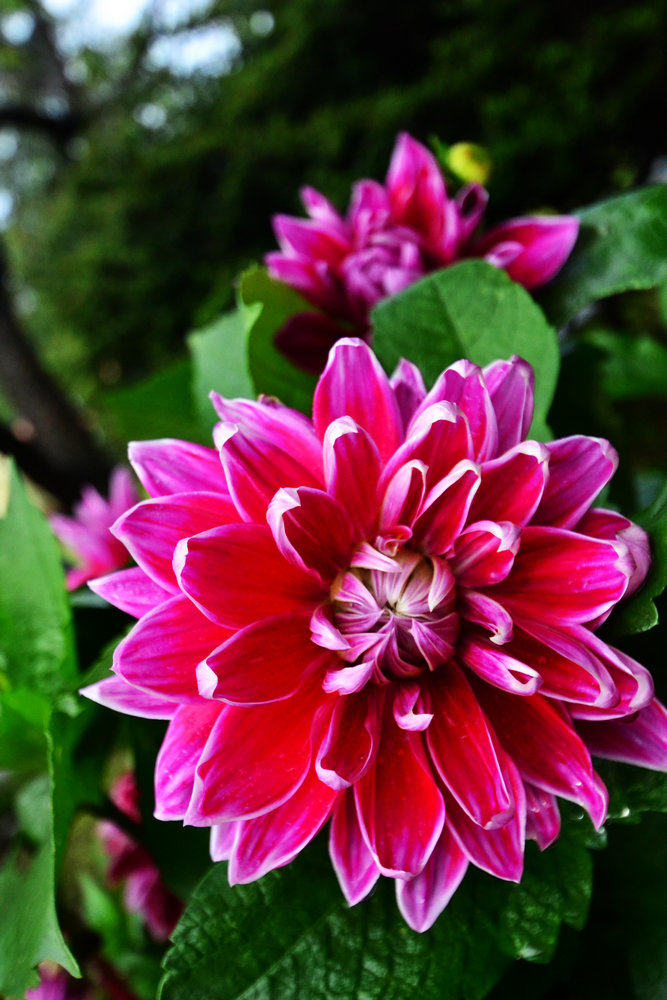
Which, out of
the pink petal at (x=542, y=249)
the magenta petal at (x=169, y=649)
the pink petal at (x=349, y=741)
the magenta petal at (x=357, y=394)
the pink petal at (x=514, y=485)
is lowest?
the pink petal at (x=349, y=741)

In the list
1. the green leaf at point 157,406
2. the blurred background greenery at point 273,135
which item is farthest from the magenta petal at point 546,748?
the blurred background greenery at point 273,135

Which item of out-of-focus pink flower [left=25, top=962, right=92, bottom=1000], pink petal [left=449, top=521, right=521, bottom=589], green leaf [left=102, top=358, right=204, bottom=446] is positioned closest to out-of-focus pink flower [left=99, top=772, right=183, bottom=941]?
out-of-focus pink flower [left=25, top=962, right=92, bottom=1000]

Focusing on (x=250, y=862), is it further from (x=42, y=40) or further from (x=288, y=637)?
(x=42, y=40)

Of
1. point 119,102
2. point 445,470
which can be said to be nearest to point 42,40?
point 119,102

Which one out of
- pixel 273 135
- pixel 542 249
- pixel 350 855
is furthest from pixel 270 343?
pixel 273 135

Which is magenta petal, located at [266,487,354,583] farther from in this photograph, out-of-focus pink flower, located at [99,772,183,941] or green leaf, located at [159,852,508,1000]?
out-of-focus pink flower, located at [99,772,183,941]

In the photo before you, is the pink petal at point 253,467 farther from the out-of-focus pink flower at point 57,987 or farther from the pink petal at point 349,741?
the out-of-focus pink flower at point 57,987
